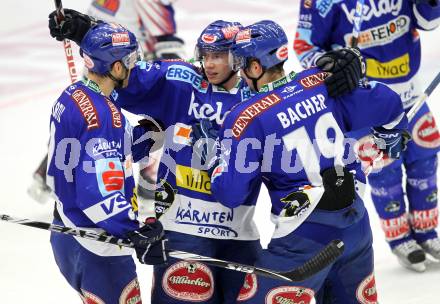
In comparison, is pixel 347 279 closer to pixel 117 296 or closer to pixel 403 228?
pixel 117 296

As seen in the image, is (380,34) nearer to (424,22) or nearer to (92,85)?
(424,22)

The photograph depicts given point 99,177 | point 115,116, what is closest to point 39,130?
point 115,116

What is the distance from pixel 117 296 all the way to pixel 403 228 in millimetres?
2198

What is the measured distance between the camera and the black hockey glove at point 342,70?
4.28 m

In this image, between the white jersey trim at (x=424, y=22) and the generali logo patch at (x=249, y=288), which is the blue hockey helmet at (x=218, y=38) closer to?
the generali logo patch at (x=249, y=288)

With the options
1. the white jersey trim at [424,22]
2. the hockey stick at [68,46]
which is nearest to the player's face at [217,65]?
the hockey stick at [68,46]

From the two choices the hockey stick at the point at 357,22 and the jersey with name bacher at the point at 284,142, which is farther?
the hockey stick at the point at 357,22

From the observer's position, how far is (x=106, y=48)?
433cm

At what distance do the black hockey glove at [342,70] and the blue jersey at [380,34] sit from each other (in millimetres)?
1338

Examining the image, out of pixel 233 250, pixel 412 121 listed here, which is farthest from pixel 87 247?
pixel 412 121

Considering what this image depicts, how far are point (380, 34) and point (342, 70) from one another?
62.9 inches

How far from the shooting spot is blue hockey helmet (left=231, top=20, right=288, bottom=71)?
4.25 m

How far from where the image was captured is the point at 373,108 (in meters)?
4.45

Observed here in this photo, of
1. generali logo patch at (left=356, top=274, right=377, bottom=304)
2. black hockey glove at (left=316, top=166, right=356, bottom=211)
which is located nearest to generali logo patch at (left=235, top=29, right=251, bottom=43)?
black hockey glove at (left=316, top=166, right=356, bottom=211)
